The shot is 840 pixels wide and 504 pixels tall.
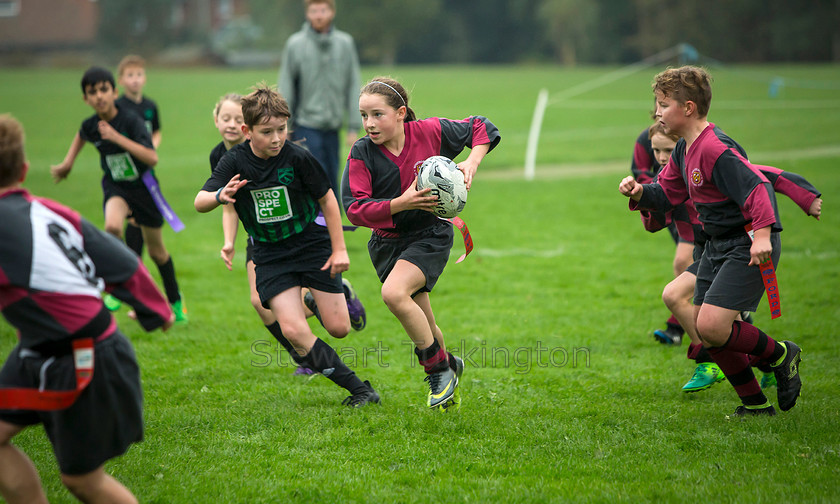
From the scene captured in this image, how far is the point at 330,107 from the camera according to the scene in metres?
8.57

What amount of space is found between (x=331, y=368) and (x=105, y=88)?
329cm

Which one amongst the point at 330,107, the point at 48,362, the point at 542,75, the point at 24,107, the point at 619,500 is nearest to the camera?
the point at 48,362

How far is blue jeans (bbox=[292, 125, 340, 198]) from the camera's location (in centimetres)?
A: 855

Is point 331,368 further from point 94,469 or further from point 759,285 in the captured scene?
point 759,285

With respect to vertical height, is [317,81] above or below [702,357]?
above

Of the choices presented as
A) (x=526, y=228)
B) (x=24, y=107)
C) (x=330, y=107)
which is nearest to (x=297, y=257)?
(x=330, y=107)

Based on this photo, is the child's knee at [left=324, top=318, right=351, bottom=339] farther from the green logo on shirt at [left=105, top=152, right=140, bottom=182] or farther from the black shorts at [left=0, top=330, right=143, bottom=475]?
the green logo on shirt at [left=105, top=152, right=140, bottom=182]

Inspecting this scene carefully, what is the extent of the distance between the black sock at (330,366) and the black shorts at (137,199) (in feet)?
8.93

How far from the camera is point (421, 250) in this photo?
4.58 m

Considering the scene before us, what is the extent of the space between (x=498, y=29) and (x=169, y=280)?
74815 millimetres

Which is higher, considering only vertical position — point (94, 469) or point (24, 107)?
point (94, 469)

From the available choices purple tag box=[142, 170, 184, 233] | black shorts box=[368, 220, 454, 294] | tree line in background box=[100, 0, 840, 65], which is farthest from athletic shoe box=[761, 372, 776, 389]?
tree line in background box=[100, 0, 840, 65]

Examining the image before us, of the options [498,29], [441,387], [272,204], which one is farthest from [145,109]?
[498,29]

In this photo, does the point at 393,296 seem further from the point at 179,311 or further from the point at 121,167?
the point at 121,167
